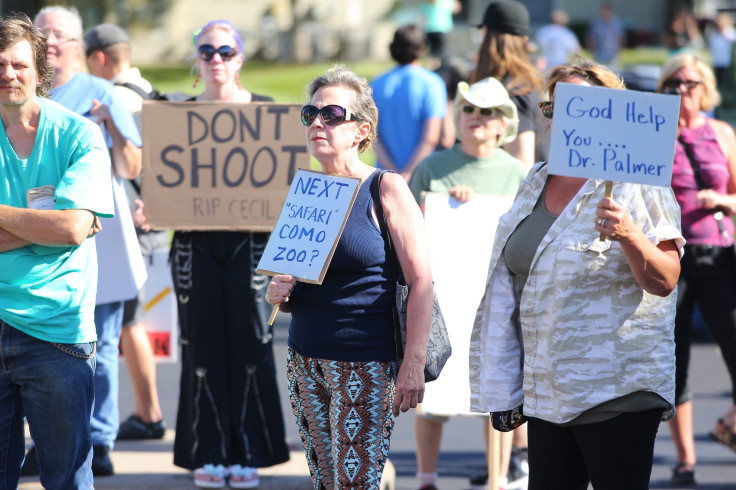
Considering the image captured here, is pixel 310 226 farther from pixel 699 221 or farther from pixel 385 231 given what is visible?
pixel 699 221

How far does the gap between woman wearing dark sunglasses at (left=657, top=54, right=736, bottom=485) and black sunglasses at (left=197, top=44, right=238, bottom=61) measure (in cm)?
234

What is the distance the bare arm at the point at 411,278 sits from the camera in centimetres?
352

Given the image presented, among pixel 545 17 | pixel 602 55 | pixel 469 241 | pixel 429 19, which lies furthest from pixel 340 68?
pixel 545 17

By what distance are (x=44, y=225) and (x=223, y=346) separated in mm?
1705

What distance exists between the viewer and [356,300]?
3.59 metres

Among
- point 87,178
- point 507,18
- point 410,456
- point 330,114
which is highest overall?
point 507,18

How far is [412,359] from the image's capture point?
3.52 meters

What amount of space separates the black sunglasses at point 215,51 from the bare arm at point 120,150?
0.51m

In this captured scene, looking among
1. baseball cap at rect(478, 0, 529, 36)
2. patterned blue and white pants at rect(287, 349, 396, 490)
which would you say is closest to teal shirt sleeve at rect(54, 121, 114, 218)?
patterned blue and white pants at rect(287, 349, 396, 490)

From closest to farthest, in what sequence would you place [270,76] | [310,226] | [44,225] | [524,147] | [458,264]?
[44,225] < [310,226] < [458,264] < [524,147] < [270,76]

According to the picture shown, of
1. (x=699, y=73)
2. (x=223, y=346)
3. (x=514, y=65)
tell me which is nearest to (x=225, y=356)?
(x=223, y=346)

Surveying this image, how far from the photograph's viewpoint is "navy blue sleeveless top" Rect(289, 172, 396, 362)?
3.58 m

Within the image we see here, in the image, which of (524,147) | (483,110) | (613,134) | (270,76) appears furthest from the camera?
(270,76)

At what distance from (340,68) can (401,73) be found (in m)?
3.37
